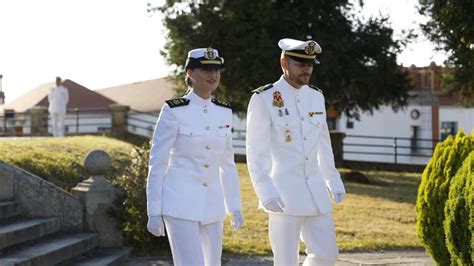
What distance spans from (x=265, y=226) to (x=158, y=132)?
6.17 metres

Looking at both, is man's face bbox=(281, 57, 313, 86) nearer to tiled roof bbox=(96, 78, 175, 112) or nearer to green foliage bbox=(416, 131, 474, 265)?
green foliage bbox=(416, 131, 474, 265)

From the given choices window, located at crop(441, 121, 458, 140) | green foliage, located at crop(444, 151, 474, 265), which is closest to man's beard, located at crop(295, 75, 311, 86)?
green foliage, located at crop(444, 151, 474, 265)

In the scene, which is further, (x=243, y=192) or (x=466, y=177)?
(x=243, y=192)

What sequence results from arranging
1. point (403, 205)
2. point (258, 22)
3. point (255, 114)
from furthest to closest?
point (258, 22) < point (403, 205) < point (255, 114)

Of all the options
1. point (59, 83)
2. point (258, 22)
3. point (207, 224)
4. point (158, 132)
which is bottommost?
point (207, 224)

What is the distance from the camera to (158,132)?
16.3 feet

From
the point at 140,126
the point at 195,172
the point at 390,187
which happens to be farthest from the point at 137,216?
the point at 140,126

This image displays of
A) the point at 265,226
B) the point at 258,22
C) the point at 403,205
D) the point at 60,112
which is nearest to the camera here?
the point at 265,226

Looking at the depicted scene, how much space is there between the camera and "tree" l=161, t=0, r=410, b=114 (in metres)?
20.7

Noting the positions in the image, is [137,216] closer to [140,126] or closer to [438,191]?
[438,191]

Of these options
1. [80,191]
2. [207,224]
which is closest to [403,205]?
[80,191]

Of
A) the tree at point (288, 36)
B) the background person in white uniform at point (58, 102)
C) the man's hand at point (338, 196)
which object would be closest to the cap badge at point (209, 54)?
the man's hand at point (338, 196)

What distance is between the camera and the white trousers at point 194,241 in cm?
473

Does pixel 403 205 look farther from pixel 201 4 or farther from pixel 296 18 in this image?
pixel 201 4
